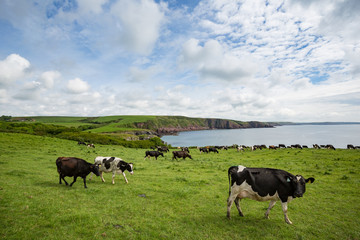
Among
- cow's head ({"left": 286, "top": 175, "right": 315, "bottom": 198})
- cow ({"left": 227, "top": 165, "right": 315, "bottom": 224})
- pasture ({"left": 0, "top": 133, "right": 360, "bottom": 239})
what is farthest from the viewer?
cow ({"left": 227, "top": 165, "right": 315, "bottom": 224})

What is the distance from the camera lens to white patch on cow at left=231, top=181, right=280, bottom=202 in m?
7.35

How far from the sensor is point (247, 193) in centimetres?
744

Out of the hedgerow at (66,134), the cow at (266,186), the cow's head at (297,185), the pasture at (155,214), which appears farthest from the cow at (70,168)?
the hedgerow at (66,134)

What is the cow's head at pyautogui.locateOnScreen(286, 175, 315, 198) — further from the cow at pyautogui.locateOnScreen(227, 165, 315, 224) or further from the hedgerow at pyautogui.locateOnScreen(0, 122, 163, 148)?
the hedgerow at pyautogui.locateOnScreen(0, 122, 163, 148)

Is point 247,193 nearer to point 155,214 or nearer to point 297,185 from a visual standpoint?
point 297,185

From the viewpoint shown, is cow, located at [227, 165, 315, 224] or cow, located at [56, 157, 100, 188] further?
cow, located at [56, 157, 100, 188]

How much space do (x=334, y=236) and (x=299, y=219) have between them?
137 centimetres

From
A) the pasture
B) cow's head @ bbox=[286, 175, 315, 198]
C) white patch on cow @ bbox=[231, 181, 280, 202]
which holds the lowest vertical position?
the pasture

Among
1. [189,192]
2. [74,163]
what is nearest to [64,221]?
[74,163]

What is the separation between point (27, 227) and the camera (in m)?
5.84

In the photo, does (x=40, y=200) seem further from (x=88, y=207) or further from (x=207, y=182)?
(x=207, y=182)

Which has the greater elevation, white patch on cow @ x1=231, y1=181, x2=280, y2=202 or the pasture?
white patch on cow @ x1=231, y1=181, x2=280, y2=202

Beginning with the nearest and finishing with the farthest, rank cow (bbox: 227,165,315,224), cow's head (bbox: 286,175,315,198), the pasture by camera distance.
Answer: the pasture → cow's head (bbox: 286,175,315,198) → cow (bbox: 227,165,315,224)

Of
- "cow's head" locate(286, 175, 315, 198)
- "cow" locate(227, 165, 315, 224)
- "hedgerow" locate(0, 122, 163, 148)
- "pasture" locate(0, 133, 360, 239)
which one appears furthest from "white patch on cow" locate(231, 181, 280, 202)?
"hedgerow" locate(0, 122, 163, 148)
